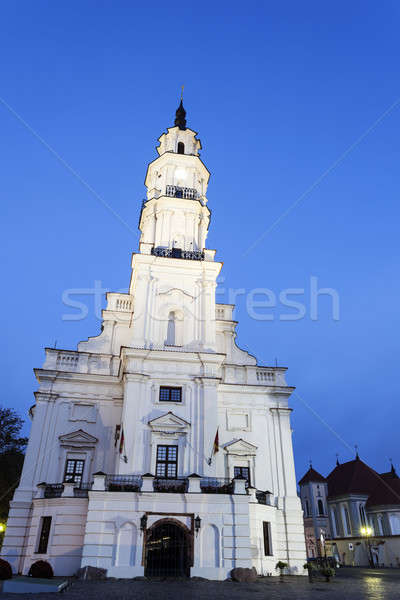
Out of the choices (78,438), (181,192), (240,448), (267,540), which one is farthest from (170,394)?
(181,192)

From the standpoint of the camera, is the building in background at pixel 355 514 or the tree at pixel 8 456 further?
the building in background at pixel 355 514

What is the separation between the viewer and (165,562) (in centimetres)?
2216

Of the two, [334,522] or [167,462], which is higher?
[167,462]

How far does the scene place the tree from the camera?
3844 cm

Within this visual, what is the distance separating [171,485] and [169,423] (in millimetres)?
3988

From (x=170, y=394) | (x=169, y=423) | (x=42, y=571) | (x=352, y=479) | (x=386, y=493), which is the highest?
(x=352, y=479)

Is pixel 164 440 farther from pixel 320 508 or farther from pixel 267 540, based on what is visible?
pixel 320 508

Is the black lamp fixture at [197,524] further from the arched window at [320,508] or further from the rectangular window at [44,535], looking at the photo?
the arched window at [320,508]

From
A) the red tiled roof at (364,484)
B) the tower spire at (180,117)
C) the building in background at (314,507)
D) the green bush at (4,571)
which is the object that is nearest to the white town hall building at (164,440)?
the green bush at (4,571)

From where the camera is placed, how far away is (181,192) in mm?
37938

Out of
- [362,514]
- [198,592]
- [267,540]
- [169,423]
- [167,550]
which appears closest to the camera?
[198,592]

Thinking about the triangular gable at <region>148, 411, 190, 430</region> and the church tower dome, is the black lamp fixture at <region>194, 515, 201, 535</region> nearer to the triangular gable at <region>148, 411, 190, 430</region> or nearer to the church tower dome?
the triangular gable at <region>148, 411, 190, 430</region>

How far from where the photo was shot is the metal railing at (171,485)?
2355 centimetres

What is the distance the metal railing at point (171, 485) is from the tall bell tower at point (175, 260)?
8733 mm
